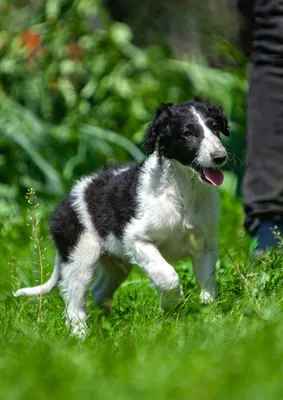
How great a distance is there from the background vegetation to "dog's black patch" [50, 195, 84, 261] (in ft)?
0.47

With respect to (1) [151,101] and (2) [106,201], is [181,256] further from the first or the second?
(1) [151,101]

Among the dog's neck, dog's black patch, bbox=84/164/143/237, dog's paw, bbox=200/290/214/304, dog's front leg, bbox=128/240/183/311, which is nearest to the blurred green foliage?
dog's black patch, bbox=84/164/143/237

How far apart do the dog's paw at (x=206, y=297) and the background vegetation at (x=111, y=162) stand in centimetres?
5

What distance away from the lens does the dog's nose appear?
4.35 m

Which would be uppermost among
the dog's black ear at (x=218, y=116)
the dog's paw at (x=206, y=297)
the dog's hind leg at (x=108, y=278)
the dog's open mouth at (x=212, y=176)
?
the dog's black ear at (x=218, y=116)

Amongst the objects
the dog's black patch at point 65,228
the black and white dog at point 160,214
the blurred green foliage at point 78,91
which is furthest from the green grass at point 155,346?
the blurred green foliage at point 78,91

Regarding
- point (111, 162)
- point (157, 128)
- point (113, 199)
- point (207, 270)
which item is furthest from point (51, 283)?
point (111, 162)

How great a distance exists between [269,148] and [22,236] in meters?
1.91

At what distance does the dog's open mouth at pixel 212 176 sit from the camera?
4.42 m

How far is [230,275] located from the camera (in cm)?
493

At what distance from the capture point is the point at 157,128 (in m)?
4.70

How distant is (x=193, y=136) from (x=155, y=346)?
1.45 meters

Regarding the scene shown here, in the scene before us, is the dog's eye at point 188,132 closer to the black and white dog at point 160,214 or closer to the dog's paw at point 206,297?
the black and white dog at point 160,214

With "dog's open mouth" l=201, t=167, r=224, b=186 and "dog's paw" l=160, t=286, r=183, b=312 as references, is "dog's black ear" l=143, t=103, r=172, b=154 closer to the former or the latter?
"dog's open mouth" l=201, t=167, r=224, b=186
